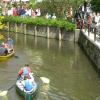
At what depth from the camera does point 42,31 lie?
47969 millimetres

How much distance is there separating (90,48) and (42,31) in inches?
543

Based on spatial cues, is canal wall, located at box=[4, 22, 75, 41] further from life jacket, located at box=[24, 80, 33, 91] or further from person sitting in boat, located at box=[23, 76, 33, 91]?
life jacket, located at box=[24, 80, 33, 91]

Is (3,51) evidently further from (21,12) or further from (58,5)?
(21,12)

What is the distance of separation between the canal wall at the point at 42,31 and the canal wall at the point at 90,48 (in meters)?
2.31

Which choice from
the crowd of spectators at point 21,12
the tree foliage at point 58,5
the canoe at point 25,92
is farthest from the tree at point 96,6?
the canoe at point 25,92

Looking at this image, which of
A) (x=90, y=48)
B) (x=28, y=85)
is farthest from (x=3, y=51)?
(x=28, y=85)

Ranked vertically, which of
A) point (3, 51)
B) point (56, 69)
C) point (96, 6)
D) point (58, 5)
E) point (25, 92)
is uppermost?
point (58, 5)

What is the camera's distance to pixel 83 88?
26.8m

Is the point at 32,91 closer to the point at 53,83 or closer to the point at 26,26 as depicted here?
the point at 53,83

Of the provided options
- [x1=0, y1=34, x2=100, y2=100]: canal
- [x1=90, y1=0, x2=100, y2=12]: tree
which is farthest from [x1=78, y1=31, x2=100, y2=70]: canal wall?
[x1=90, y1=0, x2=100, y2=12]: tree

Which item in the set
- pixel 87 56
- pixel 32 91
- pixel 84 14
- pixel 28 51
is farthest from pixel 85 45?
pixel 32 91

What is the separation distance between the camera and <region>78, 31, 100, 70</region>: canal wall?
3111 cm

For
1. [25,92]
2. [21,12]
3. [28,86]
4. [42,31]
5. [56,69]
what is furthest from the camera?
[21,12]

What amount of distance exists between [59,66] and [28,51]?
280 inches
